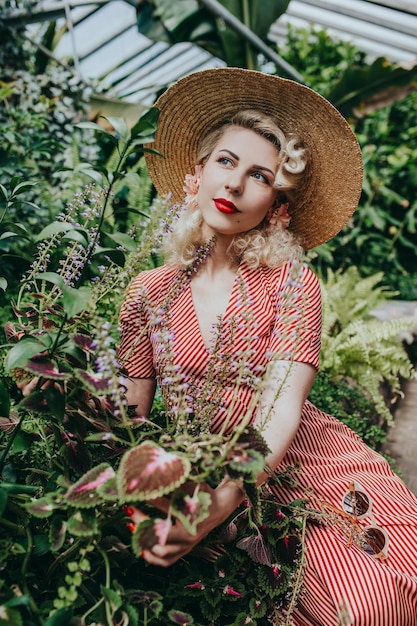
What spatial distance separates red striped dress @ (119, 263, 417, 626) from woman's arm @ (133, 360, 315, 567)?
0.19 feet

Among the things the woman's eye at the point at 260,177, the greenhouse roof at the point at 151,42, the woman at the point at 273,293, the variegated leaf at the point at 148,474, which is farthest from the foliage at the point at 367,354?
the greenhouse roof at the point at 151,42

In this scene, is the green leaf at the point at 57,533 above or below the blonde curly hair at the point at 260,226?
below

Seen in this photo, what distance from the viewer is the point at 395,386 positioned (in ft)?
12.2

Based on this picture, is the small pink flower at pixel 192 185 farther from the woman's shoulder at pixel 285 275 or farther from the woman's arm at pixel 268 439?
the woman's arm at pixel 268 439

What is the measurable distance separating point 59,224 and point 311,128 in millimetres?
1088

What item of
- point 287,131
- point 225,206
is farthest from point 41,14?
point 225,206

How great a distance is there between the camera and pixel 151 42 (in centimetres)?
668

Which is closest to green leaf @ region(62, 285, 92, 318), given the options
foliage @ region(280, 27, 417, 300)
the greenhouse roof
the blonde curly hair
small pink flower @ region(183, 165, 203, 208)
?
the blonde curly hair

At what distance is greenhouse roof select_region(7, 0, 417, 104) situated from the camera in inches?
229

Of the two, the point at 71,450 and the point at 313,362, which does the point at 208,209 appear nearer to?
the point at 313,362

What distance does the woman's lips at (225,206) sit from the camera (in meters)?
1.59

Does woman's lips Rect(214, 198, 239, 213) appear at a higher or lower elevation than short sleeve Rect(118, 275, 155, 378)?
higher

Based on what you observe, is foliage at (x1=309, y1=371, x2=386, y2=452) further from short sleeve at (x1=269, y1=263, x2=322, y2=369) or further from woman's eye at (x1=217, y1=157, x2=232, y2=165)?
woman's eye at (x1=217, y1=157, x2=232, y2=165)

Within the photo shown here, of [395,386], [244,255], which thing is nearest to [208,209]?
[244,255]
